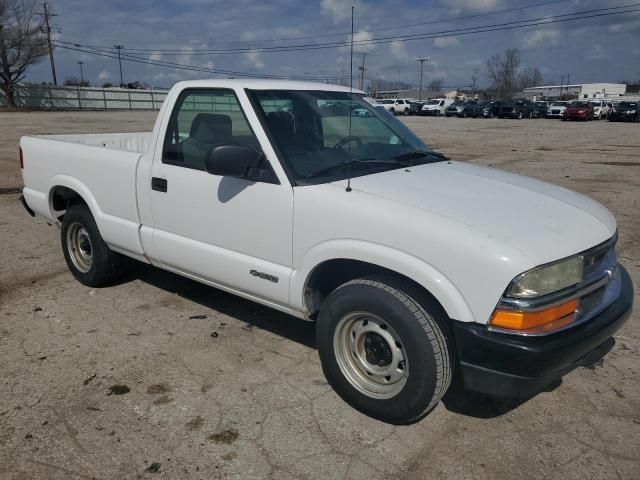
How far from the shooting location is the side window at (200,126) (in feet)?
12.4

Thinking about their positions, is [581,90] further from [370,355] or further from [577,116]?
[370,355]

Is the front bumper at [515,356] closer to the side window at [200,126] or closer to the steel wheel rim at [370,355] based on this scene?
the steel wheel rim at [370,355]

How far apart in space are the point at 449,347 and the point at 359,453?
0.72m

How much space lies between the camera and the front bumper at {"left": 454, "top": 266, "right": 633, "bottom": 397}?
8.28 ft

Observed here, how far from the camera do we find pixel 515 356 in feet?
8.27

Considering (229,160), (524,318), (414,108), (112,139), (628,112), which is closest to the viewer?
(524,318)

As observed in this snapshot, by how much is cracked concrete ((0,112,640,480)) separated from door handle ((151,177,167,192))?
1.08 meters

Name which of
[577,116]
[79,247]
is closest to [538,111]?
[577,116]

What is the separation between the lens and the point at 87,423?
3.01 meters

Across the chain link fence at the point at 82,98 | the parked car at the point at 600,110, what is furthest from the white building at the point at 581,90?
the chain link fence at the point at 82,98

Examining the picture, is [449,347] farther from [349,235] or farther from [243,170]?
[243,170]

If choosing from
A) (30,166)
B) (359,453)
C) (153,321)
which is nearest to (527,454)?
(359,453)

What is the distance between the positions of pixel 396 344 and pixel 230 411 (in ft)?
3.44

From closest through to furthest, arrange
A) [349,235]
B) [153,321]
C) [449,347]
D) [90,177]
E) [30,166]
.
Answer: [449,347] < [349,235] < [153,321] < [90,177] < [30,166]
